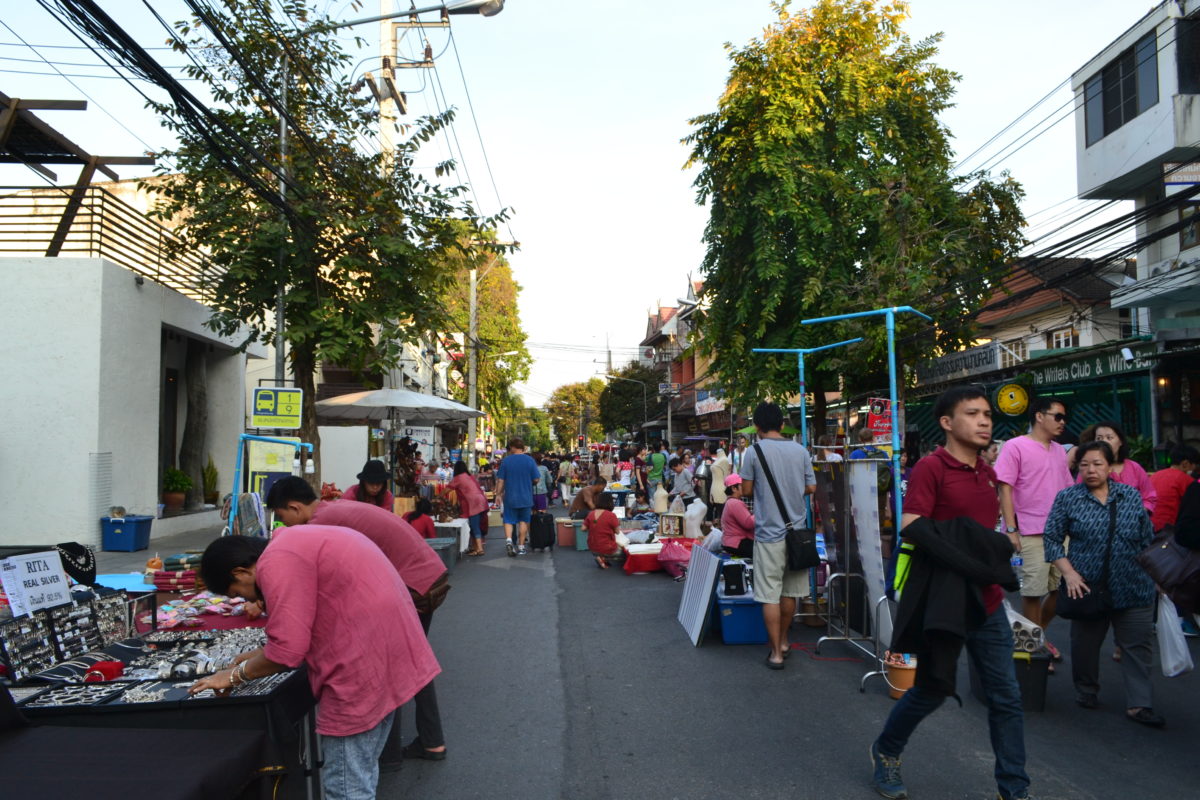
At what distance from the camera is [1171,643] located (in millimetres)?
5391

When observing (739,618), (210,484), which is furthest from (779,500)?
(210,484)

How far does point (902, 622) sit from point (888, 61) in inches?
762

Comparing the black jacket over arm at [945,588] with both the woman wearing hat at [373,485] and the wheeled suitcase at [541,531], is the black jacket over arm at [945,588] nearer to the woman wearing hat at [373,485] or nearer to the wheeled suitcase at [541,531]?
the woman wearing hat at [373,485]

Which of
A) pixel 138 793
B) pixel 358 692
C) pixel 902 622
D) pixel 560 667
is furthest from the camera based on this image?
pixel 560 667

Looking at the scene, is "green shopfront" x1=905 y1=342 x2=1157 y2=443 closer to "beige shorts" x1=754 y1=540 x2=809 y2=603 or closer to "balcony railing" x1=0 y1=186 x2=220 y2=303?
"beige shorts" x1=754 y1=540 x2=809 y2=603

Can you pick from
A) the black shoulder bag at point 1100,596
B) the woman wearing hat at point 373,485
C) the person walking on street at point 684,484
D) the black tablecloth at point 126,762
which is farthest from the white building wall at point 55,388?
the black shoulder bag at point 1100,596

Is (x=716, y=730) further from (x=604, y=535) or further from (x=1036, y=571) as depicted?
(x=604, y=535)

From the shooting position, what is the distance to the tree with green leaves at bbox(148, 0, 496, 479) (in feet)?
43.8

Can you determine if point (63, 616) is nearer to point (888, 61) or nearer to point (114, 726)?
point (114, 726)

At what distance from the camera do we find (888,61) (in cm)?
2047

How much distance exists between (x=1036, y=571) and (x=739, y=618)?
2.47 meters

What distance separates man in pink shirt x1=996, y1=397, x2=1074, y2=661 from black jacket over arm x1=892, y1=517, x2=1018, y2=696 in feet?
8.77

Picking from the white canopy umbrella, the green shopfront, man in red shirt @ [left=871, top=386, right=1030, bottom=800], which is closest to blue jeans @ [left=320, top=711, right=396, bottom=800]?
man in red shirt @ [left=871, top=386, right=1030, bottom=800]

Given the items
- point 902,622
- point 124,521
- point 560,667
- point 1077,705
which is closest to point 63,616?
point 560,667
